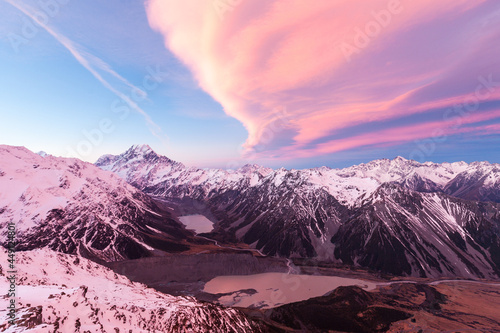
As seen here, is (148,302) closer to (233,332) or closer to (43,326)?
(233,332)

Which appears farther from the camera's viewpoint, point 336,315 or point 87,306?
point 336,315

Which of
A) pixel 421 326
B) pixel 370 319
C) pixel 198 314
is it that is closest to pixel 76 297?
pixel 198 314

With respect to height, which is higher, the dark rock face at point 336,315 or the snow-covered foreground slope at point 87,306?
the snow-covered foreground slope at point 87,306

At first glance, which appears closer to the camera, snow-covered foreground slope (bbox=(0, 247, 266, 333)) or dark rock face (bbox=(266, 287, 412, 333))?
snow-covered foreground slope (bbox=(0, 247, 266, 333))

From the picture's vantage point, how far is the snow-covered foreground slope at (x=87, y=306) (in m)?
61.2

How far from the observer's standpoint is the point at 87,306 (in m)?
74.0

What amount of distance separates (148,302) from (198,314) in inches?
882

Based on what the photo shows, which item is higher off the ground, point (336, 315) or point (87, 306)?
point (87, 306)

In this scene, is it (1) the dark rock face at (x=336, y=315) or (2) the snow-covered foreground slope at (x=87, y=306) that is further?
(1) the dark rock face at (x=336, y=315)

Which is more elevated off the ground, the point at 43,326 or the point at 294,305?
the point at 43,326

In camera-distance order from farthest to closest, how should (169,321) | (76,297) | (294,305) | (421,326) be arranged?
(294,305), (421,326), (169,321), (76,297)

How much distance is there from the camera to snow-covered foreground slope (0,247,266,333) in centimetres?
6116

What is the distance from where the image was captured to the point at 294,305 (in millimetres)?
186750

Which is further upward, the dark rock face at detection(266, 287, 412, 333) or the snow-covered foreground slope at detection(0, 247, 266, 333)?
the snow-covered foreground slope at detection(0, 247, 266, 333)
